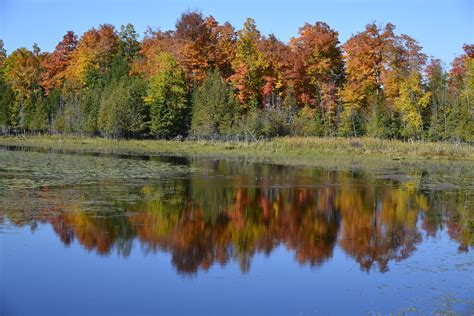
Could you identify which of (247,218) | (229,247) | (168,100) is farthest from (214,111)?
(229,247)

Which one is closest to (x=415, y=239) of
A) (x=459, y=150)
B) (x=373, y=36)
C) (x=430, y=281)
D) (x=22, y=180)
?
(x=430, y=281)

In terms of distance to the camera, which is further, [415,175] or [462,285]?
[415,175]

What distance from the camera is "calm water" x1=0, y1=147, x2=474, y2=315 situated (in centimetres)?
1123

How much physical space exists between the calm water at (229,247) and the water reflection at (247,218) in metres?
0.06

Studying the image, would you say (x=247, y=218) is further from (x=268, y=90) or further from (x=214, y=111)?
(x=268, y=90)

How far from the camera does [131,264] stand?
1348 cm

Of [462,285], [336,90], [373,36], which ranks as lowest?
[462,285]

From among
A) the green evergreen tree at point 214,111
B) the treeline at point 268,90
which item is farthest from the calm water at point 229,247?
the green evergreen tree at point 214,111

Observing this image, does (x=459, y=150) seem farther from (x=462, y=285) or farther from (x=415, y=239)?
(x=462, y=285)

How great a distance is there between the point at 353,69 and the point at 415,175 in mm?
27949

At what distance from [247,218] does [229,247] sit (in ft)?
13.8

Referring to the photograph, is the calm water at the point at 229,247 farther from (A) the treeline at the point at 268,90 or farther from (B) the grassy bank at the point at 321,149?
(A) the treeline at the point at 268,90

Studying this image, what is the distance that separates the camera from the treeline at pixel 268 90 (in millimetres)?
54938

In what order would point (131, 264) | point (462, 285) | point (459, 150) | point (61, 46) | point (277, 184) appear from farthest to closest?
point (61, 46)
point (459, 150)
point (277, 184)
point (131, 264)
point (462, 285)
